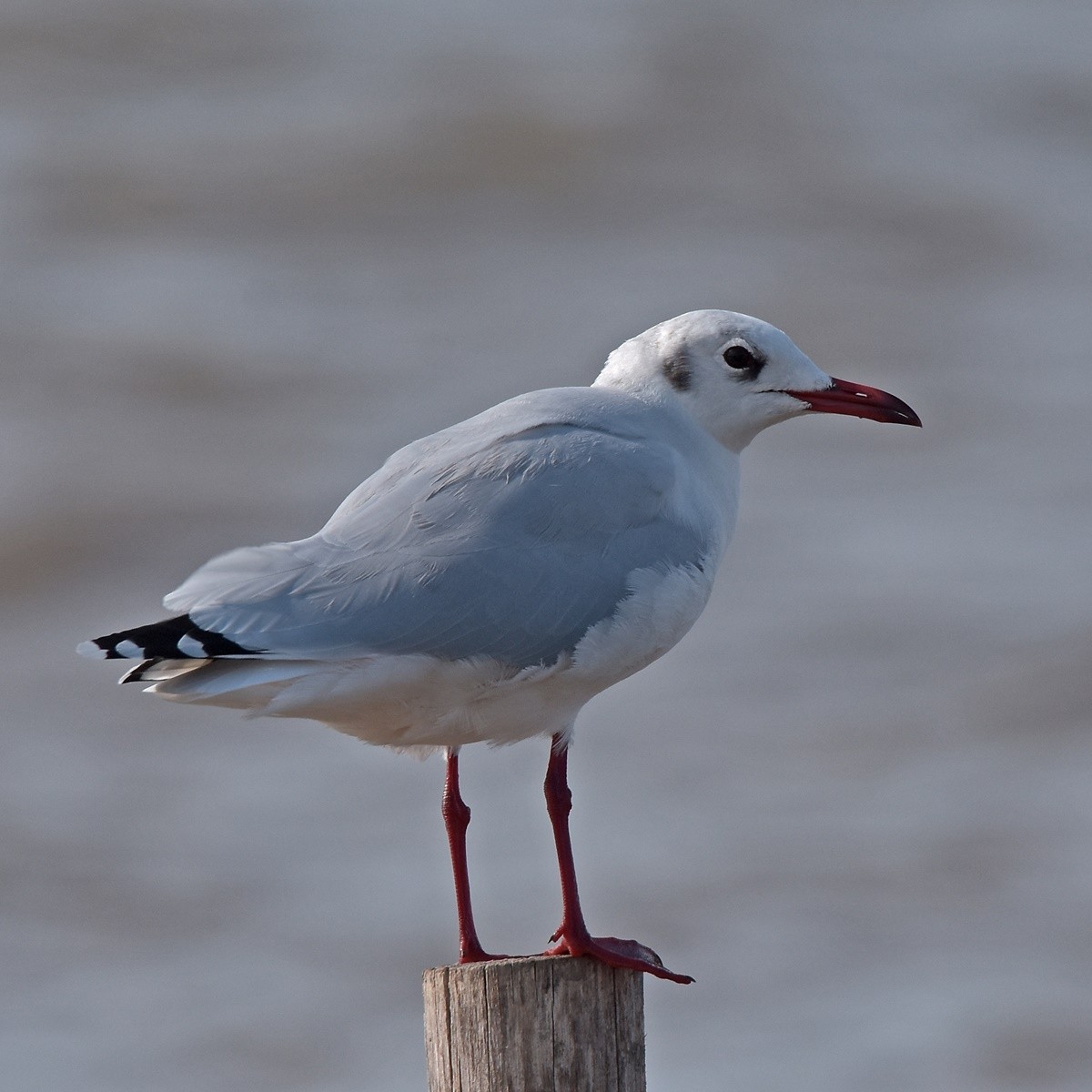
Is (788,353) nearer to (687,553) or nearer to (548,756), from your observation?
(687,553)

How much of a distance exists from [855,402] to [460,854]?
1331 millimetres

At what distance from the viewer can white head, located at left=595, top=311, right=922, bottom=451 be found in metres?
4.23


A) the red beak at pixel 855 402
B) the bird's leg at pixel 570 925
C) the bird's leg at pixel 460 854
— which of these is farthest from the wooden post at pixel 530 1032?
the red beak at pixel 855 402

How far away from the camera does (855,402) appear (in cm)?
431

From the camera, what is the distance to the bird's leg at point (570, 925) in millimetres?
3711

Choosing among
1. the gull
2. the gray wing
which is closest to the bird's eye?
the gull

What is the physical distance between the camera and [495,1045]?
11.3 feet

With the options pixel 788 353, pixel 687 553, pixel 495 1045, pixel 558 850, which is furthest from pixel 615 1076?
pixel 788 353

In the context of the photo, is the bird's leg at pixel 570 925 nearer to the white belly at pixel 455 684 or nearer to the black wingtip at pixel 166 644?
the white belly at pixel 455 684

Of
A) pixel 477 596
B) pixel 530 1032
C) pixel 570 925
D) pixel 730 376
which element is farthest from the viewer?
pixel 730 376

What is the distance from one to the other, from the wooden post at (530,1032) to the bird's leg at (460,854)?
0.48 metres

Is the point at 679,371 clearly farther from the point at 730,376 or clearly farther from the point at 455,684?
the point at 455,684

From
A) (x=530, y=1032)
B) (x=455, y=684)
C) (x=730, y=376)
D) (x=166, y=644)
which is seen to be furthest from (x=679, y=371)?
(x=530, y=1032)

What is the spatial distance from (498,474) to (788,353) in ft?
2.65
